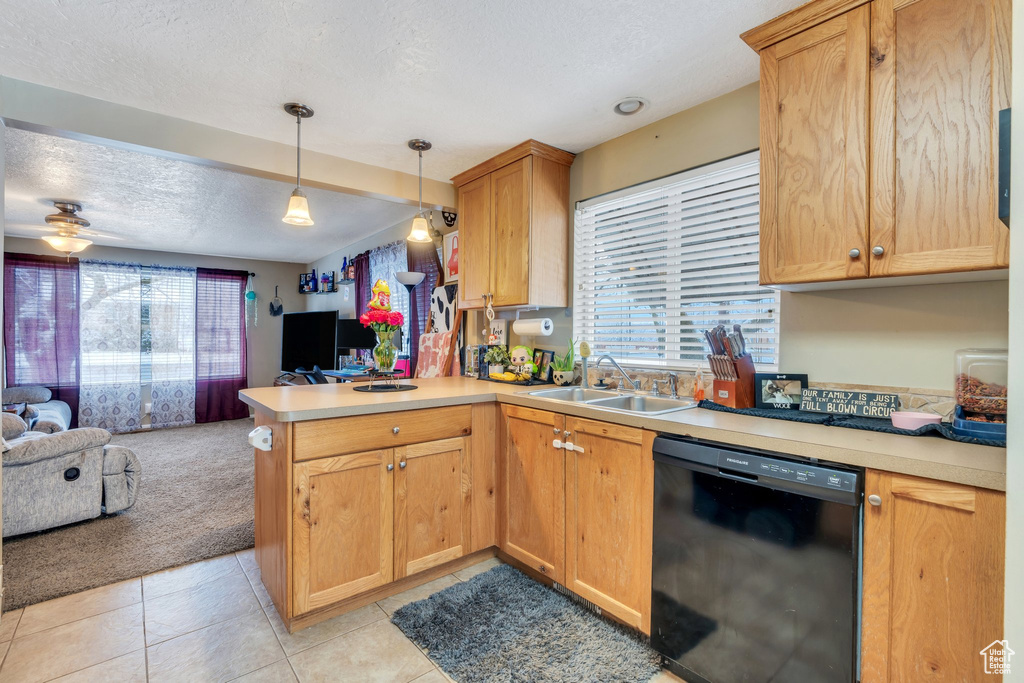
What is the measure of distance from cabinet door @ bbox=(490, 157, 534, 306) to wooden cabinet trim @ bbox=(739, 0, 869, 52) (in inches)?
51.3

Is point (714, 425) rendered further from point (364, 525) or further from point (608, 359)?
point (364, 525)

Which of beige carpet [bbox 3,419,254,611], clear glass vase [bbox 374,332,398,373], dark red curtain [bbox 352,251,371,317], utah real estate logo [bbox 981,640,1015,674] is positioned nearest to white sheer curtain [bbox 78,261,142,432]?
beige carpet [bbox 3,419,254,611]

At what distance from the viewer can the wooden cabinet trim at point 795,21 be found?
1.57 m

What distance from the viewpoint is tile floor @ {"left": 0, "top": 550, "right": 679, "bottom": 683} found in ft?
5.65

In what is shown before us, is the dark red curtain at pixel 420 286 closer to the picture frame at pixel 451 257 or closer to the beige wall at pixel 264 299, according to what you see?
the picture frame at pixel 451 257

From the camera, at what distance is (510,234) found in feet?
9.55

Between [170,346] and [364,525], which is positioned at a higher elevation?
[170,346]

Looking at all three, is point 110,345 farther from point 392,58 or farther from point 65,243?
point 392,58

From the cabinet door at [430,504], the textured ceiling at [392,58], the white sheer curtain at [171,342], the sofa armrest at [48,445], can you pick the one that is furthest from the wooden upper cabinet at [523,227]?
the white sheer curtain at [171,342]

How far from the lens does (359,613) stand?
2.11 meters

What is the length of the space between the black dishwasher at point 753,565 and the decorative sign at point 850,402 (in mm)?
512

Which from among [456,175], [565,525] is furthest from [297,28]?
[565,525]

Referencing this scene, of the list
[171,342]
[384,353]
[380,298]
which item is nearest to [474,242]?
[380,298]

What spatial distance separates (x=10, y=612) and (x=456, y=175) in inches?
129
